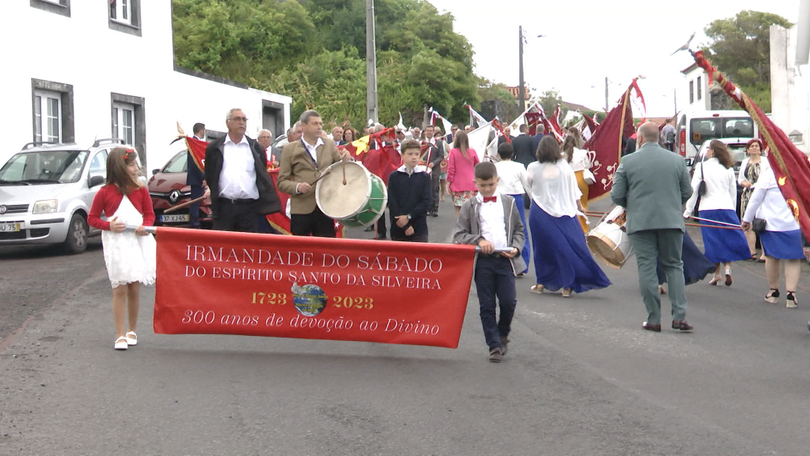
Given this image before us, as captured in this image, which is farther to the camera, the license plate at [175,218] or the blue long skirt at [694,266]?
the license plate at [175,218]

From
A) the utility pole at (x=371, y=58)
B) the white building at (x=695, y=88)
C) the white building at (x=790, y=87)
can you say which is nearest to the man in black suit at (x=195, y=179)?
the white building at (x=790, y=87)

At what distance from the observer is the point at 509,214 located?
7973 mm

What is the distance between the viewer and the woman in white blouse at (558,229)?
11.5 meters

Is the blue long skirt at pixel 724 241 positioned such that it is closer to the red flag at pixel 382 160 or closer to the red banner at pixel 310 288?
the red banner at pixel 310 288

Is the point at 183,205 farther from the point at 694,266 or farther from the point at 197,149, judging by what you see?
the point at 694,266

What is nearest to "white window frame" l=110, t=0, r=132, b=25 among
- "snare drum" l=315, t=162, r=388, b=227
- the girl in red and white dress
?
"snare drum" l=315, t=162, r=388, b=227

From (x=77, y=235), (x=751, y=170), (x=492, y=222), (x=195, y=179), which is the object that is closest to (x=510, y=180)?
(x=751, y=170)

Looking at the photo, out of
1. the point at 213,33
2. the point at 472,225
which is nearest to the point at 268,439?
the point at 472,225

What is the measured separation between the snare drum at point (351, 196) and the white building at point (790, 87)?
562 inches

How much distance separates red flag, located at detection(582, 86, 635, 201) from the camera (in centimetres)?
1492

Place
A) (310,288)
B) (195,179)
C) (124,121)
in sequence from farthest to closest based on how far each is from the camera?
1. (124,121)
2. (195,179)
3. (310,288)

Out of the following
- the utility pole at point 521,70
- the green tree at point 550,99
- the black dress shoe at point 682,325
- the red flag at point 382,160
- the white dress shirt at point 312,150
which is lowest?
the black dress shoe at point 682,325

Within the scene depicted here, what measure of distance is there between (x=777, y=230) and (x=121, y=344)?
272 inches

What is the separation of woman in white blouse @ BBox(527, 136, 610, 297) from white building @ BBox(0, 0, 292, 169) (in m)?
13.3
